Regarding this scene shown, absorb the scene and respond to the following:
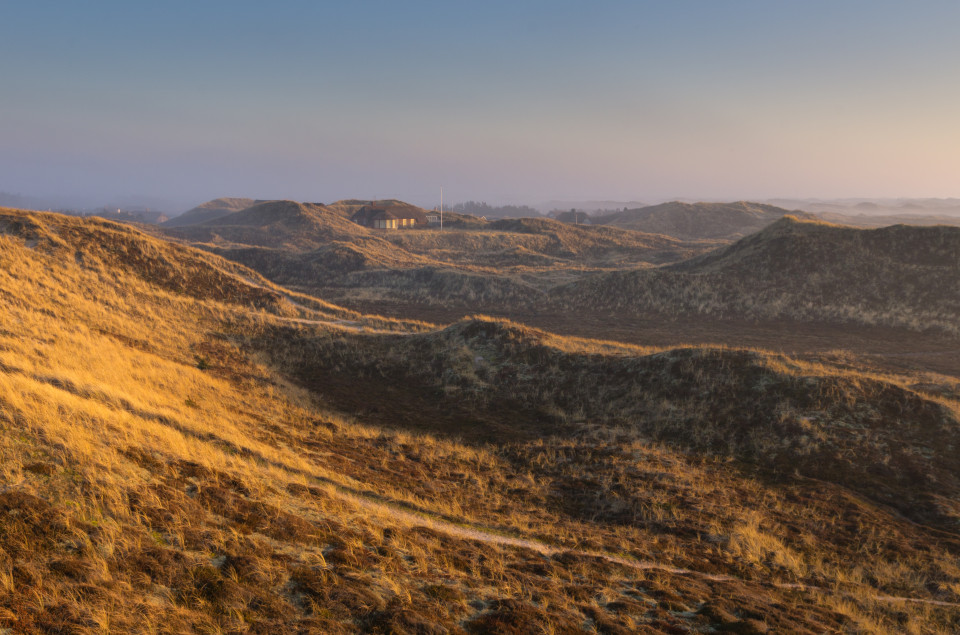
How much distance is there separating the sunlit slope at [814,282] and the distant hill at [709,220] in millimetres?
79172

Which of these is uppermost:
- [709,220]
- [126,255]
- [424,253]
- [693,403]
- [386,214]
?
[709,220]

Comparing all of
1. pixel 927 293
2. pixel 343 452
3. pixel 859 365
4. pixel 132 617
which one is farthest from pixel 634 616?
pixel 927 293

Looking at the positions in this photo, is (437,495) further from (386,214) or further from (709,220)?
(709,220)

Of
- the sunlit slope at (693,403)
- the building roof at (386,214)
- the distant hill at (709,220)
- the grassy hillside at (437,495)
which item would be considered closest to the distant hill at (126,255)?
the grassy hillside at (437,495)

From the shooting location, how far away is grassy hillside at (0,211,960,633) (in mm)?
5523

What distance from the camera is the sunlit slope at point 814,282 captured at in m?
37.2

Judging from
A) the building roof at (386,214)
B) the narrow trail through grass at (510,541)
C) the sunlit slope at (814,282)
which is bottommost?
the narrow trail through grass at (510,541)

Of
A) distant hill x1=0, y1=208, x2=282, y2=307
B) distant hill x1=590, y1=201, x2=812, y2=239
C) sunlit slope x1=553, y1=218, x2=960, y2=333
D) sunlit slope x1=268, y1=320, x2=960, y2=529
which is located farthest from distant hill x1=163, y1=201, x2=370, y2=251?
distant hill x1=590, y1=201, x2=812, y2=239

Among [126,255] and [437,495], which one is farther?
[126,255]

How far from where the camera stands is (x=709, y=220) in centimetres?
13438

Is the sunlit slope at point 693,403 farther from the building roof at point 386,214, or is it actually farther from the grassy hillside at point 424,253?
the building roof at point 386,214

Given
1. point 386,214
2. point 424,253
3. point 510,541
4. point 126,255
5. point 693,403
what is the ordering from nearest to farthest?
point 510,541, point 693,403, point 126,255, point 424,253, point 386,214

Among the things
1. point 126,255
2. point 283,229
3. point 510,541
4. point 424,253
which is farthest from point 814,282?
Result: point 283,229

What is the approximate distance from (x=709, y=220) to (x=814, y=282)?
4029 inches
